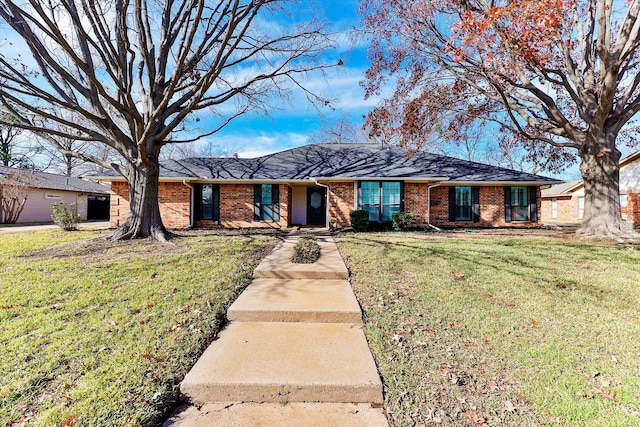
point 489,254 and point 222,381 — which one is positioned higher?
point 489,254

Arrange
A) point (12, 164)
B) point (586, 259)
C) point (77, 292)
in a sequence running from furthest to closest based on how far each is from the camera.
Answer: point (12, 164) < point (586, 259) < point (77, 292)

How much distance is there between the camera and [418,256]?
19.2ft

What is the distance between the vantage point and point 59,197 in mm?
19078

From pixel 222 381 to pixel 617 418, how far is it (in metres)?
2.92

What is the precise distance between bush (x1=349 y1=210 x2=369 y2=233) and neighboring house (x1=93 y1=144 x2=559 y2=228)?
0.93 meters

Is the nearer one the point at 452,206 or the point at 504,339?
the point at 504,339

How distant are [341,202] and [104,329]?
374 inches

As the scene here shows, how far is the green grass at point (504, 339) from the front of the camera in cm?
207

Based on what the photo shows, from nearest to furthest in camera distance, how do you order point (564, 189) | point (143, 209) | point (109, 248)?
point (109, 248) < point (143, 209) < point (564, 189)

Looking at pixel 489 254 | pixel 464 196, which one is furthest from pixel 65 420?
pixel 464 196

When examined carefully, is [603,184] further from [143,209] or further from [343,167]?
[143,209]

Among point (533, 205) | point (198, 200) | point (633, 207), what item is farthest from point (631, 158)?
point (198, 200)

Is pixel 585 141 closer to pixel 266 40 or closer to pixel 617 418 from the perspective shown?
pixel 617 418

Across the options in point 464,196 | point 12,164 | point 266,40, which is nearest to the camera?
point 266,40
